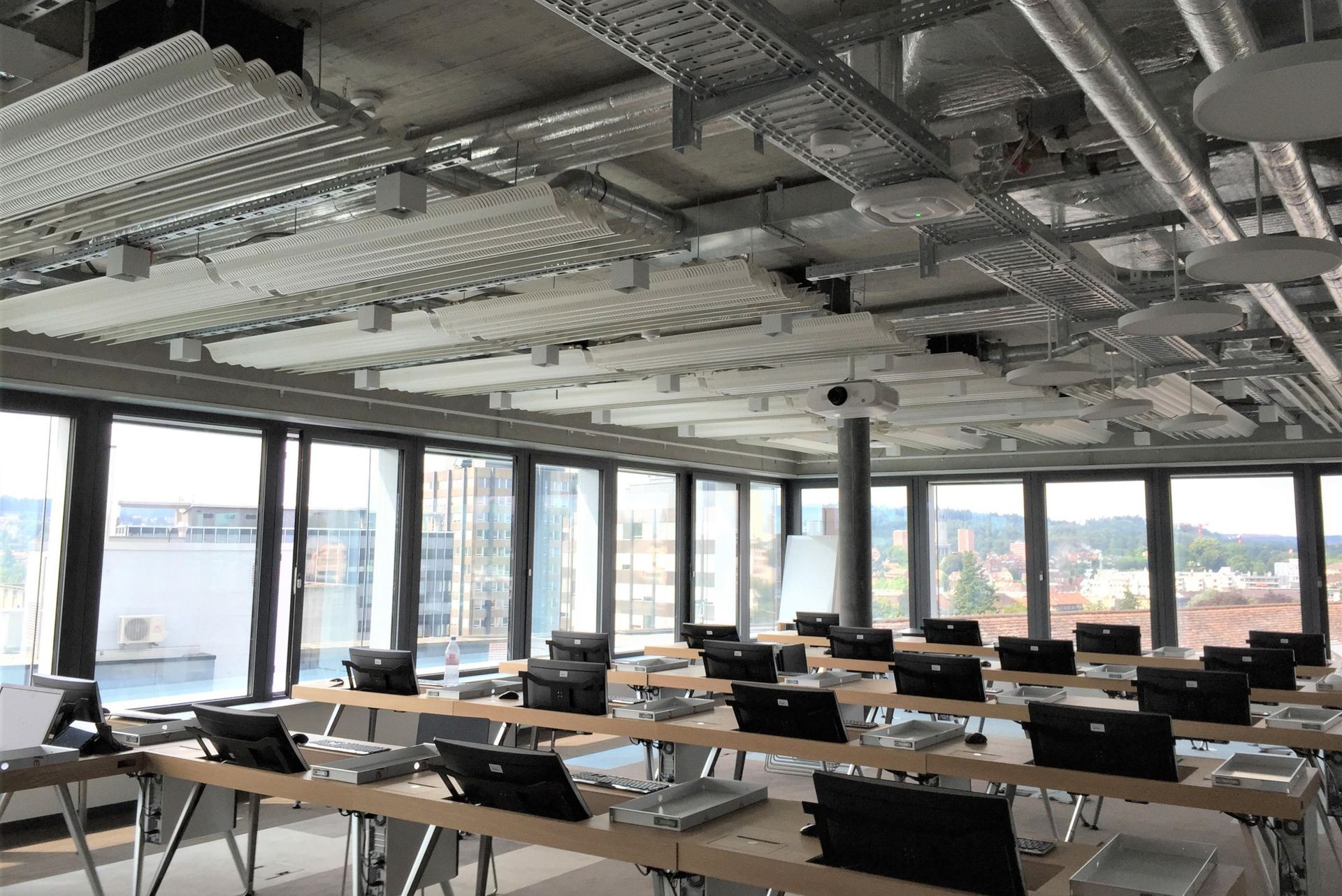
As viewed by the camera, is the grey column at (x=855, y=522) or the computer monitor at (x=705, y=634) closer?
the computer monitor at (x=705, y=634)

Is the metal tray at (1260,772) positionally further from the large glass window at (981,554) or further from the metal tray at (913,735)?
the large glass window at (981,554)

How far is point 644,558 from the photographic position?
11883mm

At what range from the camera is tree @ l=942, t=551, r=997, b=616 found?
1329 cm

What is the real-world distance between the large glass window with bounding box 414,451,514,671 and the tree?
6378 millimetres

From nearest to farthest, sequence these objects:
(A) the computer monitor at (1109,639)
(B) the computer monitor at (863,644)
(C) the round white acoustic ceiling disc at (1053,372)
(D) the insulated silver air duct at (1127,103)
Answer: (D) the insulated silver air duct at (1127,103) → (C) the round white acoustic ceiling disc at (1053,372) → (B) the computer monitor at (863,644) → (A) the computer monitor at (1109,639)

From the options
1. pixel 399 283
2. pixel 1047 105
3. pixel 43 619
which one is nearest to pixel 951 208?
pixel 1047 105

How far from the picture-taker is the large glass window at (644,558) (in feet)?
38.0

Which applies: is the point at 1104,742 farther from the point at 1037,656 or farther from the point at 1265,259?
the point at 1037,656

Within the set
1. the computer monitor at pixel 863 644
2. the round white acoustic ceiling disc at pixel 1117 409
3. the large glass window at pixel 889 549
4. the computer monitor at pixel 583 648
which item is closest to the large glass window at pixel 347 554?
the computer monitor at pixel 583 648

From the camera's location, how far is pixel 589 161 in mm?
3984

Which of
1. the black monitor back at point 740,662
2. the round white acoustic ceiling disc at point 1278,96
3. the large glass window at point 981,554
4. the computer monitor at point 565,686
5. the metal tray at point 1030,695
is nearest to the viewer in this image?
the round white acoustic ceiling disc at point 1278,96

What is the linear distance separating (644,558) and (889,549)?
157 inches

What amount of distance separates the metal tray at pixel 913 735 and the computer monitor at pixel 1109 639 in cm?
416

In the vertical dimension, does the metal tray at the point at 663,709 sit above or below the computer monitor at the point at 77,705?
below
